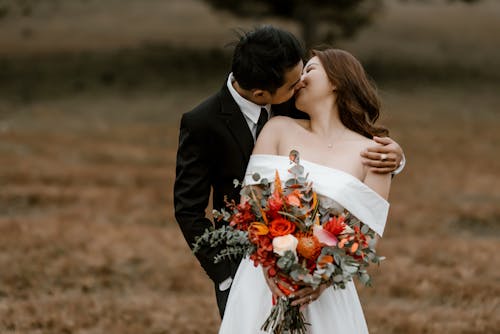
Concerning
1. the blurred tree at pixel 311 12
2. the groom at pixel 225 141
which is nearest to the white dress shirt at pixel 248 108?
the groom at pixel 225 141

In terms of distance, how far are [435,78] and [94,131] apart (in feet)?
37.3

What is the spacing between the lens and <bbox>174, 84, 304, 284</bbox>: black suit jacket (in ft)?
10.7

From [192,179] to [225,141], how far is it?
0.23m

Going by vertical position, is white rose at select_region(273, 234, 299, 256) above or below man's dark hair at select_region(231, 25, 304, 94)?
below

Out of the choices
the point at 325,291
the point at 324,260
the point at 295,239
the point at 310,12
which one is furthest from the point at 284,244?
the point at 310,12

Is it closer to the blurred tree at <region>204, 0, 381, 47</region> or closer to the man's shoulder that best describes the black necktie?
the man's shoulder

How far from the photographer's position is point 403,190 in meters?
10.4

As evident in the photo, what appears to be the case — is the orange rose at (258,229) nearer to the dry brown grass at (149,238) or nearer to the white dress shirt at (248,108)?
the white dress shirt at (248,108)

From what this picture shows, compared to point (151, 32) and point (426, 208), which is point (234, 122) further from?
point (151, 32)

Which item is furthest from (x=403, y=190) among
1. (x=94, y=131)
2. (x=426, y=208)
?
(x=94, y=131)

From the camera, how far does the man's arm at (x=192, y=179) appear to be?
3.27m

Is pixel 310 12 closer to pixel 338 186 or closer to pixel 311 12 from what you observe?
pixel 311 12

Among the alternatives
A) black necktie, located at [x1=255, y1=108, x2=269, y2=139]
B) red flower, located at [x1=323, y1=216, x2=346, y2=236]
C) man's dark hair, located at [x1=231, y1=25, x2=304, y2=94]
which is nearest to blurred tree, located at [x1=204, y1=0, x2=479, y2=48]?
black necktie, located at [x1=255, y1=108, x2=269, y2=139]

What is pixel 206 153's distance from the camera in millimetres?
3301
